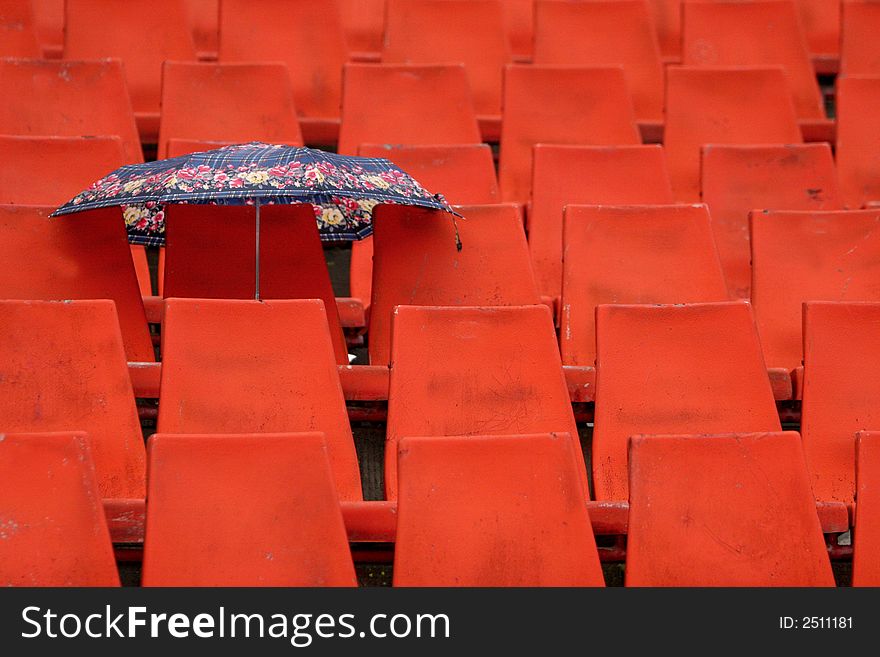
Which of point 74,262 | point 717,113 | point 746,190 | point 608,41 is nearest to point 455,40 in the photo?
point 608,41

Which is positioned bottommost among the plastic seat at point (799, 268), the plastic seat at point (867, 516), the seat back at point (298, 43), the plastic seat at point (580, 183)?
the plastic seat at point (867, 516)

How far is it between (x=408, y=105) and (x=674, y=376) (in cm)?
68

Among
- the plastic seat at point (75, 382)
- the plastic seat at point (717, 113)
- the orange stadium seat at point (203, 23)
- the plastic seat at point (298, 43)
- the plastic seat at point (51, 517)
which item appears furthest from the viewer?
the orange stadium seat at point (203, 23)

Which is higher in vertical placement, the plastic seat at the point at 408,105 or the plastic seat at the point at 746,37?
the plastic seat at the point at 746,37

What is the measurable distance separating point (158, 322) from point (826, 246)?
74 centimetres

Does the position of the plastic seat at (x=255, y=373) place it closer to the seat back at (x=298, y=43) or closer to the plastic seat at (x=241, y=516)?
the plastic seat at (x=241, y=516)

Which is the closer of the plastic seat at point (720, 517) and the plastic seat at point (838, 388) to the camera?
the plastic seat at point (720, 517)

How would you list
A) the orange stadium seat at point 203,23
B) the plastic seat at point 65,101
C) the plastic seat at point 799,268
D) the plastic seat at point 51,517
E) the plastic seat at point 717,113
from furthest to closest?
the orange stadium seat at point 203,23, the plastic seat at point 717,113, the plastic seat at point 65,101, the plastic seat at point 799,268, the plastic seat at point 51,517

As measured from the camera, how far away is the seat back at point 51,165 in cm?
161

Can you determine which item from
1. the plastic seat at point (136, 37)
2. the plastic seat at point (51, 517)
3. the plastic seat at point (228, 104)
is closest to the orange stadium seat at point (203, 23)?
the plastic seat at point (136, 37)

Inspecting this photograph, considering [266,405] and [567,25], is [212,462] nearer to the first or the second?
[266,405]

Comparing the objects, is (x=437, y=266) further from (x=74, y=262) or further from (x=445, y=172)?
(x=74, y=262)

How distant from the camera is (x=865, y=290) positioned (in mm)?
1567

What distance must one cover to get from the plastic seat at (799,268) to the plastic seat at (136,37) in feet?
2.92
